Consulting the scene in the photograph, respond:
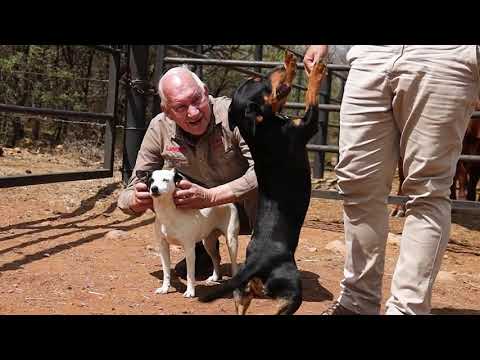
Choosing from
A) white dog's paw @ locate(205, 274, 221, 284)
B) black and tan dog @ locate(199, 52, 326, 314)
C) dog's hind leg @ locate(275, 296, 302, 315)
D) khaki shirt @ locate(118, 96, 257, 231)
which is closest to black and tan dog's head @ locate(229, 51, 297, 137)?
black and tan dog @ locate(199, 52, 326, 314)

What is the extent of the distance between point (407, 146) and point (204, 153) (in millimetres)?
1367

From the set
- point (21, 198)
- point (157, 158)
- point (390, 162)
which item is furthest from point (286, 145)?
point (21, 198)

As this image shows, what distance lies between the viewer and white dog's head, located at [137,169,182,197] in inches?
114

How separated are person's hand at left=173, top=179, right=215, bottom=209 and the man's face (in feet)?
1.07

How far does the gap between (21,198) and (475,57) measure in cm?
399

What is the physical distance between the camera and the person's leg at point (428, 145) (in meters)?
2.01

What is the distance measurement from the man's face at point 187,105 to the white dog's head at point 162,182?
0.94 ft

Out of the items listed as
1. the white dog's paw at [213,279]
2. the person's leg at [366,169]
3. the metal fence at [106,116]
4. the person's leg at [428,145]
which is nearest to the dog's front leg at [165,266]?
the white dog's paw at [213,279]

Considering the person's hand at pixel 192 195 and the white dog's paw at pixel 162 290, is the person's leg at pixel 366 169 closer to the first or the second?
the person's hand at pixel 192 195

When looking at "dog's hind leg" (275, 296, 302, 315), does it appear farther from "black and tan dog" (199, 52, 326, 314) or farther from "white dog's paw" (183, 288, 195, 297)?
"white dog's paw" (183, 288, 195, 297)

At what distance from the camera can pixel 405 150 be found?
2.16 meters

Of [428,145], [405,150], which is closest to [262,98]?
[405,150]

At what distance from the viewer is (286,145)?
8.55 feet
